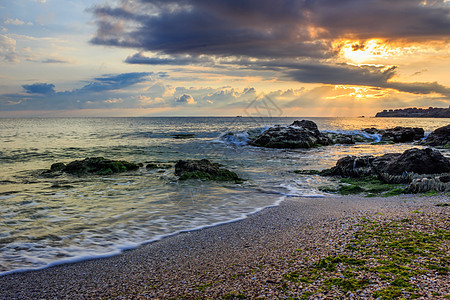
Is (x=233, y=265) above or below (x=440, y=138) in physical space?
below

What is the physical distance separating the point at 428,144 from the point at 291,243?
31.5m

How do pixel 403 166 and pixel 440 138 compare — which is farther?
pixel 440 138

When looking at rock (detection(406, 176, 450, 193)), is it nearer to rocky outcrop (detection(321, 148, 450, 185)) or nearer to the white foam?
rocky outcrop (detection(321, 148, 450, 185))

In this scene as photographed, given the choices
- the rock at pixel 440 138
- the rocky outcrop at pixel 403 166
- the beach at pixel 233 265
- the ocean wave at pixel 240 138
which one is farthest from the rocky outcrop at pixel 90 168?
the rock at pixel 440 138

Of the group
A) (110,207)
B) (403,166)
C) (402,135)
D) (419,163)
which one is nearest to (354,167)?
(403,166)

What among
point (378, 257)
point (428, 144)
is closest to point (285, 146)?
point (428, 144)

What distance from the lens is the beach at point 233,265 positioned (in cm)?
343

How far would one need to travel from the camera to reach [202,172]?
1444 centimetres

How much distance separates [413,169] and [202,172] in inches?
356

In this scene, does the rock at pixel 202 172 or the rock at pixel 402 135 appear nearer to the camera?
the rock at pixel 202 172

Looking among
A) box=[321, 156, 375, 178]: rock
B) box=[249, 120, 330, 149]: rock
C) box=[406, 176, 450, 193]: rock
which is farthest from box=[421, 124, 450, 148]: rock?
box=[406, 176, 450, 193]: rock

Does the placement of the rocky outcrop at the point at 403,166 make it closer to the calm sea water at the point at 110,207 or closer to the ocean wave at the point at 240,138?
the calm sea water at the point at 110,207

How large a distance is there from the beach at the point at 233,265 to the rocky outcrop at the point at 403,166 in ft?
13.1

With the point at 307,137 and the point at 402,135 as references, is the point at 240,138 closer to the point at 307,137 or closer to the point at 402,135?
the point at 307,137
